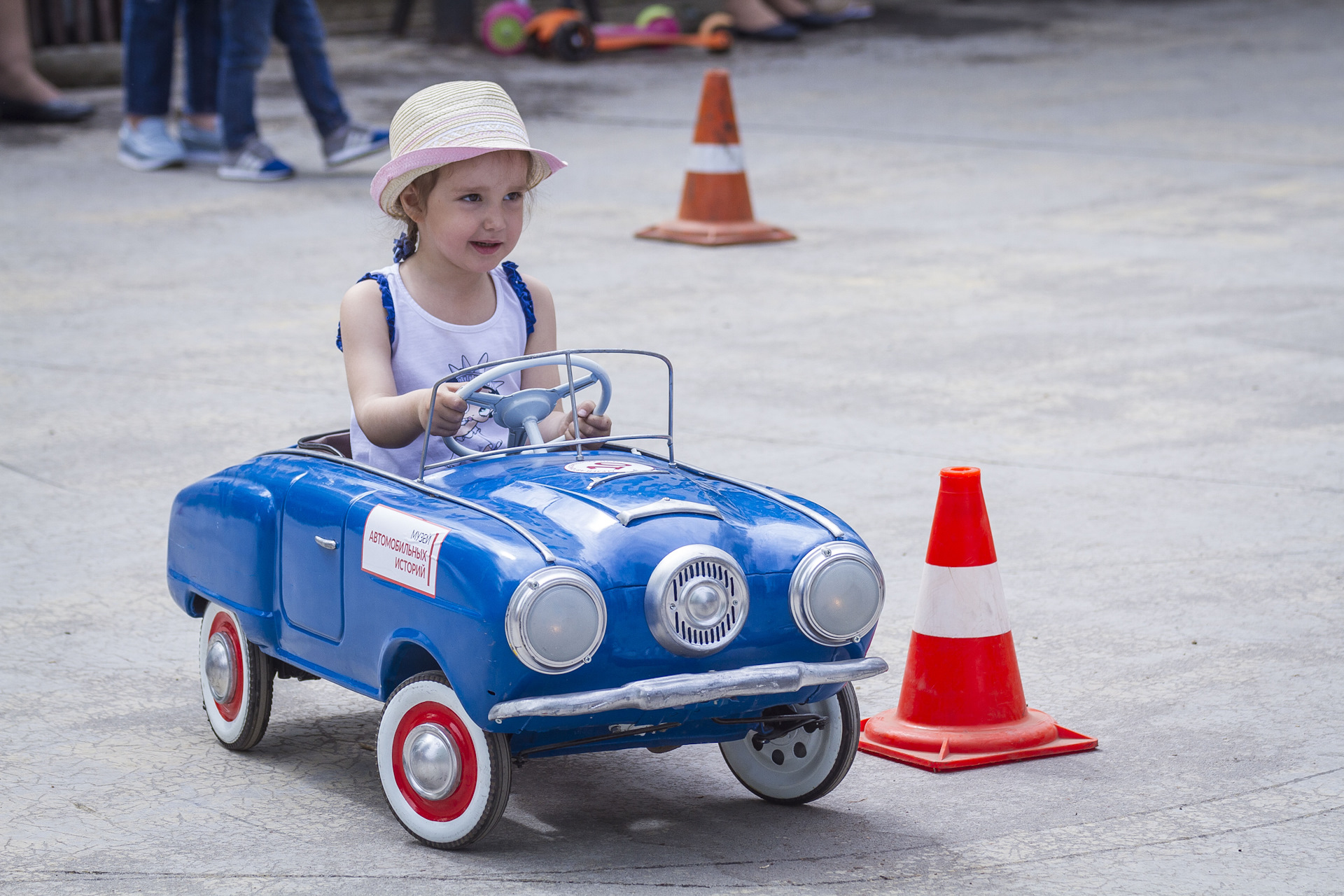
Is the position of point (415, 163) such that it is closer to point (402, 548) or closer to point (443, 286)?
point (443, 286)

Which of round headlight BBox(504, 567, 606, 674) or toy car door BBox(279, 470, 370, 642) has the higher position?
round headlight BBox(504, 567, 606, 674)

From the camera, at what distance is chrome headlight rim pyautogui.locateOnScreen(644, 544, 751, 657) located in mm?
2715

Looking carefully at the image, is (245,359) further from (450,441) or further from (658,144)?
(658,144)

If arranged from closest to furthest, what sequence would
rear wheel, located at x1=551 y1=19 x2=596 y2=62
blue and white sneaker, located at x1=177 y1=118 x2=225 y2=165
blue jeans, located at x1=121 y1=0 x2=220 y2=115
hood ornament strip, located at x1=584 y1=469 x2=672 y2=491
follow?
hood ornament strip, located at x1=584 y1=469 x2=672 y2=491
blue jeans, located at x1=121 y1=0 x2=220 y2=115
blue and white sneaker, located at x1=177 y1=118 x2=225 y2=165
rear wheel, located at x1=551 y1=19 x2=596 y2=62

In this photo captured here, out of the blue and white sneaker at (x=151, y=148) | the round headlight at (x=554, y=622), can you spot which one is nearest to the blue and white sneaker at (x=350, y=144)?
the blue and white sneaker at (x=151, y=148)

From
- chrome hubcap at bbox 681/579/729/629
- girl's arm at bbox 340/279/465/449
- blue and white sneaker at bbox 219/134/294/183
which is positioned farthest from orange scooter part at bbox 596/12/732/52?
chrome hubcap at bbox 681/579/729/629

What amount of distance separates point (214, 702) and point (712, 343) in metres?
3.53

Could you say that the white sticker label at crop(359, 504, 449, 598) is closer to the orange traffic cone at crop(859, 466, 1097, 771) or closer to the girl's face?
the girl's face

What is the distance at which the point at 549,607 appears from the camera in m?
2.64

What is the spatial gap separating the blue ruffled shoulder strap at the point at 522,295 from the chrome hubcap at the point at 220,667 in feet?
2.77

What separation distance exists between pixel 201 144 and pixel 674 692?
28.4ft

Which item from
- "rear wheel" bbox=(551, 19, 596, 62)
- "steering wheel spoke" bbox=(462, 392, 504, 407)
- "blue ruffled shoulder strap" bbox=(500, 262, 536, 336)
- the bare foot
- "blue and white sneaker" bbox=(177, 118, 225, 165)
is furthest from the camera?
the bare foot

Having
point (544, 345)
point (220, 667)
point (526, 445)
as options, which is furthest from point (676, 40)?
point (526, 445)

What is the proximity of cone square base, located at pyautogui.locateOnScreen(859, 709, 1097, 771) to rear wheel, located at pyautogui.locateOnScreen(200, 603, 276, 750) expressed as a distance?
3.70 feet
